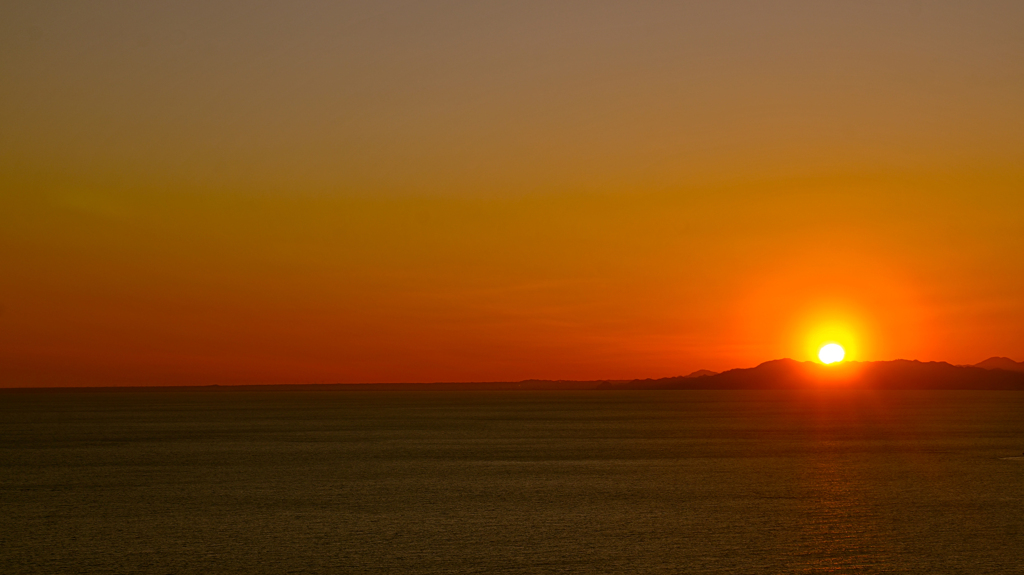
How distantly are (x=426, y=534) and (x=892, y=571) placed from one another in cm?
952

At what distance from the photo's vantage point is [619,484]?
32.4 meters

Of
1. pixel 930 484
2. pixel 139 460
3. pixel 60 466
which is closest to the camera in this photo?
pixel 930 484

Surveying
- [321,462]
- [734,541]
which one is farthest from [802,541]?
[321,462]

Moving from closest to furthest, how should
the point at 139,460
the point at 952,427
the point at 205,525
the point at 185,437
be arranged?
the point at 205,525, the point at 139,460, the point at 185,437, the point at 952,427

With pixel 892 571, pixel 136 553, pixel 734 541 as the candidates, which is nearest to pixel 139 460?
pixel 136 553

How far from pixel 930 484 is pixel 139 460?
32.7 metres

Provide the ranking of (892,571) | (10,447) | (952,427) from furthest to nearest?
(952,427) < (10,447) < (892,571)

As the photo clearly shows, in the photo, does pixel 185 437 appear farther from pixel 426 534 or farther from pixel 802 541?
pixel 802 541

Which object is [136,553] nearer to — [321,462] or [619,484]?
[619,484]

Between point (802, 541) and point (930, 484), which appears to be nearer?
point (802, 541)

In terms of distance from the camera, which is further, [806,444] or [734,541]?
[806,444]

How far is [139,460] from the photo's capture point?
45.4 meters

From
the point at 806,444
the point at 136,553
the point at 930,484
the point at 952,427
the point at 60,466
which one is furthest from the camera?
the point at 952,427

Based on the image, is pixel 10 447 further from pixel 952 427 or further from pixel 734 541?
pixel 952 427
